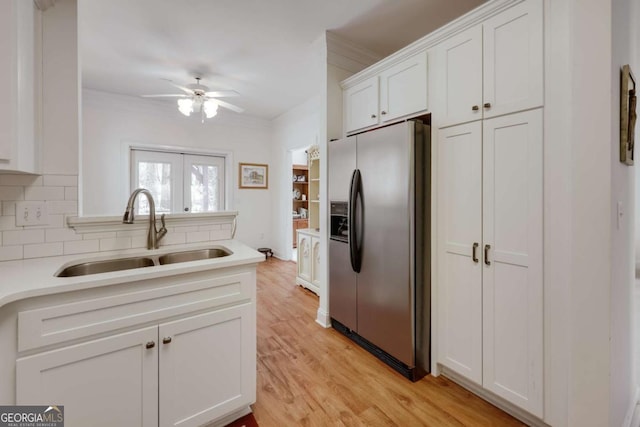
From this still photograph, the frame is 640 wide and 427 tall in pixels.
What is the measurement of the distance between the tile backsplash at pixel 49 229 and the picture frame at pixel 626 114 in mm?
2723

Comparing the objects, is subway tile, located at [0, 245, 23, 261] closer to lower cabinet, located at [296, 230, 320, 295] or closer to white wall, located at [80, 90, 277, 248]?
white wall, located at [80, 90, 277, 248]

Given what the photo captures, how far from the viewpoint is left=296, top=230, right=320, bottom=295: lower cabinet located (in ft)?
11.7

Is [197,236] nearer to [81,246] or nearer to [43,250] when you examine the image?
[81,246]

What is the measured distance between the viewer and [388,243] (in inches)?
79.7

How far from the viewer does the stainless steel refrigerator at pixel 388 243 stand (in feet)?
6.18

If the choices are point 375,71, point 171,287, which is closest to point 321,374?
point 171,287

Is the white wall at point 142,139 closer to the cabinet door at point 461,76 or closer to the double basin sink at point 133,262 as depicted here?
the double basin sink at point 133,262

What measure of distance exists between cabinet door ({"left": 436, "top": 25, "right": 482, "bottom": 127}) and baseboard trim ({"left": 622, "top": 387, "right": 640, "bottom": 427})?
188 centimetres

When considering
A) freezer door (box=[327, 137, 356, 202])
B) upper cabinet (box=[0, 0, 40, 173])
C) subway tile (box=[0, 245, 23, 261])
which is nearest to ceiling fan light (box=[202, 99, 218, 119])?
freezer door (box=[327, 137, 356, 202])

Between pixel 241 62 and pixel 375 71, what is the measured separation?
1792 mm

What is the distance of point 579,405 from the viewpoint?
1312 millimetres

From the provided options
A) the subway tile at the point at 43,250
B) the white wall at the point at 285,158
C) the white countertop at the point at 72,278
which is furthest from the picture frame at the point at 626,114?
the white wall at the point at 285,158

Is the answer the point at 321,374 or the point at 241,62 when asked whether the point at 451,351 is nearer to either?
the point at 321,374

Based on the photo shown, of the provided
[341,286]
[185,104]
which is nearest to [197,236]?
[341,286]
